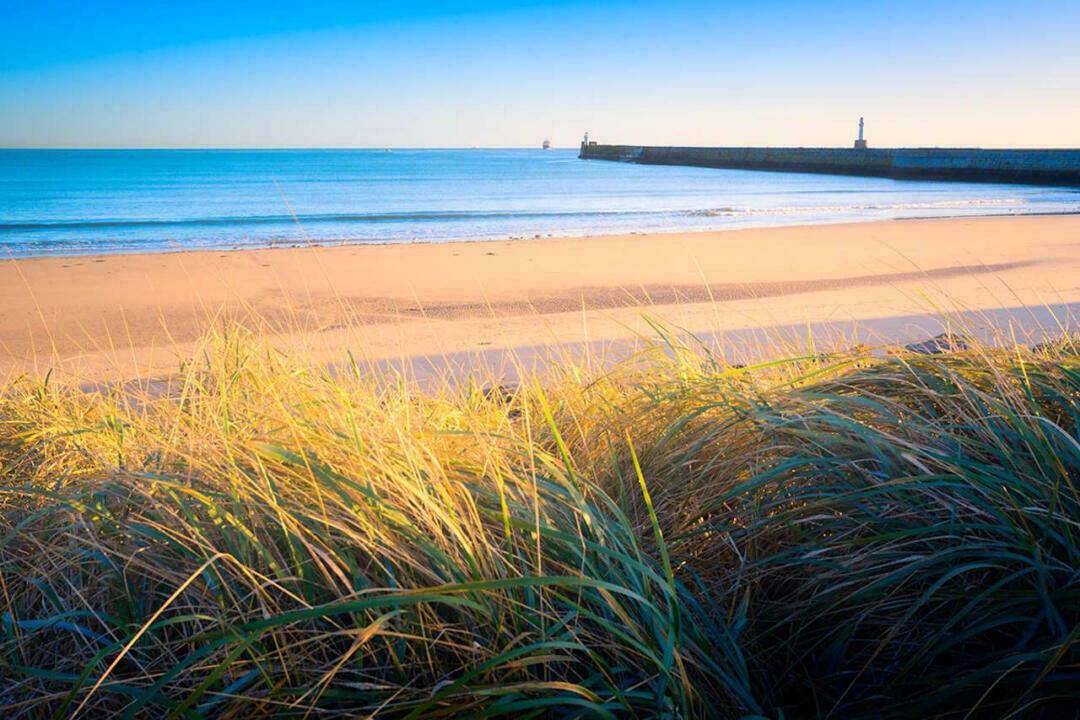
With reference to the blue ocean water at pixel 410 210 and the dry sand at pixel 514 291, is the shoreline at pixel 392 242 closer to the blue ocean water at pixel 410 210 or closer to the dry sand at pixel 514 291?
the blue ocean water at pixel 410 210

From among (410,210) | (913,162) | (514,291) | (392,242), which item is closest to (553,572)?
(514,291)

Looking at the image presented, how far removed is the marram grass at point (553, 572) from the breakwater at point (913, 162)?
43.3m

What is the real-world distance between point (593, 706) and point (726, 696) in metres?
0.41

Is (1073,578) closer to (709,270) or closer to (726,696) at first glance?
(726,696)

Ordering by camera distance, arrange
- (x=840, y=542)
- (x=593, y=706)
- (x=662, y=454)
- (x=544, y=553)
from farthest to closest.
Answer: (x=662, y=454), (x=840, y=542), (x=544, y=553), (x=593, y=706)

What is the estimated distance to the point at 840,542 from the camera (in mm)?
1704

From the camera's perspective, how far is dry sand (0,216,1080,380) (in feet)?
19.9

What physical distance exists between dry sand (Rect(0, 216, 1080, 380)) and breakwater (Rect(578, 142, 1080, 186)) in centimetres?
2820

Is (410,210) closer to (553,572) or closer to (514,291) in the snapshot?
(514,291)

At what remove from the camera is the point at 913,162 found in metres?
46.3

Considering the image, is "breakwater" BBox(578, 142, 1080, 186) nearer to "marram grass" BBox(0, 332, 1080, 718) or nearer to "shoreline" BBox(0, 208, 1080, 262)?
"shoreline" BBox(0, 208, 1080, 262)

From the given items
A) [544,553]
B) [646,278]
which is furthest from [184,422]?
[646,278]

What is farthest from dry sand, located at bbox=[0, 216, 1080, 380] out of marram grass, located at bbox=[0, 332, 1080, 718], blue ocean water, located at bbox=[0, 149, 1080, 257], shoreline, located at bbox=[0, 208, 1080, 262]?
marram grass, located at bbox=[0, 332, 1080, 718]

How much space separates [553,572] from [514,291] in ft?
24.7
